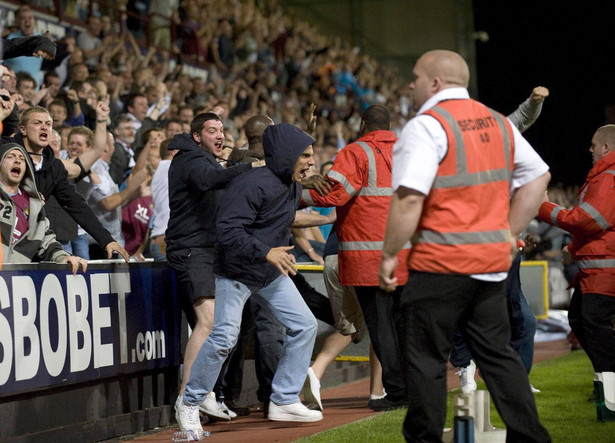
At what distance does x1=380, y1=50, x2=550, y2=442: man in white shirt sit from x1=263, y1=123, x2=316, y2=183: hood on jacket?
85.8 inches

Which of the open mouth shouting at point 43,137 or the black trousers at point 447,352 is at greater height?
the open mouth shouting at point 43,137

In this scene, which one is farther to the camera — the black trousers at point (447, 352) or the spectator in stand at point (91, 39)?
the spectator in stand at point (91, 39)

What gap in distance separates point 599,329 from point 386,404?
1.68 m

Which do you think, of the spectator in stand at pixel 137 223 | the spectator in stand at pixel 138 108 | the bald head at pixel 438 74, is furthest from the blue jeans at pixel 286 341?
the spectator in stand at pixel 138 108

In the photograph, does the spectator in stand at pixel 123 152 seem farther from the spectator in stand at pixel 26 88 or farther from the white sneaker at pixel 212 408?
the white sneaker at pixel 212 408

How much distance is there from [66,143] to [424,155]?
20.9 feet

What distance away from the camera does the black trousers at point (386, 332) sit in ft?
24.4

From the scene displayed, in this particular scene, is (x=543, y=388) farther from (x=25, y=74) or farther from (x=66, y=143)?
(x=25, y=74)

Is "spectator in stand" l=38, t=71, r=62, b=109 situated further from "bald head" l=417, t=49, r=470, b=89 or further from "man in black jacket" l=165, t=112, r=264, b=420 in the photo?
"bald head" l=417, t=49, r=470, b=89

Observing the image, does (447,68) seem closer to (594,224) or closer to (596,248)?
(594,224)

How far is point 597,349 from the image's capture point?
714 cm

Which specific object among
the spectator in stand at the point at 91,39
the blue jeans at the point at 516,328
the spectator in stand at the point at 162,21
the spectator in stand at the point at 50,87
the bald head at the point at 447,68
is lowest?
the blue jeans at the point at 516,328

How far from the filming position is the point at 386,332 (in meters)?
A: 7.45

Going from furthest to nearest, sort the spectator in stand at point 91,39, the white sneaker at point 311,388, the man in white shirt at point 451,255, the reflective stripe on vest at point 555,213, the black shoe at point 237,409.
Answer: the spectator in stand at point 91,39
the black shoe at point 237,409
the white sneaker at point 311,388
the reflective stripe on vest at point 555,213
the man in white shirt at point 451,255
